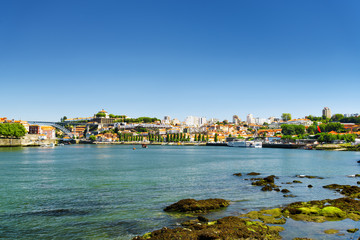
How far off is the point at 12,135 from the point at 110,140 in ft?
329

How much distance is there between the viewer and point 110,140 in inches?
7087

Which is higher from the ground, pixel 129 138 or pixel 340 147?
pixel 129 138

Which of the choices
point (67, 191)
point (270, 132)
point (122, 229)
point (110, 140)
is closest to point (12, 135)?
point (67, 191)

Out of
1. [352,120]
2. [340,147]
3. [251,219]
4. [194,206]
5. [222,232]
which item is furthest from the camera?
[352,120]

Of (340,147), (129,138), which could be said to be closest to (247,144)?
(340,147)

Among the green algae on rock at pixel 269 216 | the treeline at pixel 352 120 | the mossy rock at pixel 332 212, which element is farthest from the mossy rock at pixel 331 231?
the treeline at pixel 352 120

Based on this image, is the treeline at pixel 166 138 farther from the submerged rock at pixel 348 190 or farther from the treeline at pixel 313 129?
the submerged rock at pixel 348 190

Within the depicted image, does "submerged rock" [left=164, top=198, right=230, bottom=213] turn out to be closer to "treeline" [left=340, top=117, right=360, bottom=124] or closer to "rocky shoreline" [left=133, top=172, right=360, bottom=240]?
"rocky shoreline" [left=133, top=172, right=360, bottom=240]

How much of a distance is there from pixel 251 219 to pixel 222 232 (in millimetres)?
2535

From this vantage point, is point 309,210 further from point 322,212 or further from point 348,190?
point 348,190

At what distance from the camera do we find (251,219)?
11.2 meters

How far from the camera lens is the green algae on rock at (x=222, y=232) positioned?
8812 millimetres

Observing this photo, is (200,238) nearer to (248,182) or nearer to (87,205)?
(87,205)

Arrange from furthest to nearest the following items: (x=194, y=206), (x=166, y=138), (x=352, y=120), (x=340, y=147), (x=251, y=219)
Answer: (x=166, y=138) < (x=352, y=120) < (x=340, y=147) < (x=194, y=206) < (x=251, y=219)
